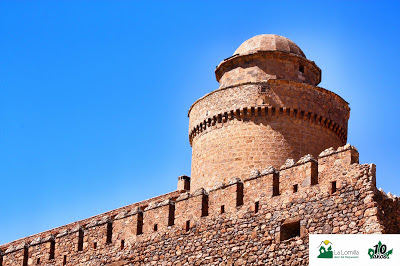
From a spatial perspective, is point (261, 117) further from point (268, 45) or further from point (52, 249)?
point (52, 249)

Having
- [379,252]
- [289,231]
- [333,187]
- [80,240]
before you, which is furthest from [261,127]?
[379,252]

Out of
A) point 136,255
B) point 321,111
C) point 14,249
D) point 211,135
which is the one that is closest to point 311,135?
point 321,111

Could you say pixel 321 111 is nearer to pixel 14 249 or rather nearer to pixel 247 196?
pixel 247 196

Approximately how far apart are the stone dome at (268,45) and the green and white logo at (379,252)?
373 inches

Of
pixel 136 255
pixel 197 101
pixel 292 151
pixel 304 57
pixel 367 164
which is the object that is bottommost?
pixel 136 255

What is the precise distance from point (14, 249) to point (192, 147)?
611 cm

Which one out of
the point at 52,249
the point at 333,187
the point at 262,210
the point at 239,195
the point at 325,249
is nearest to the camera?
the point at 325,249

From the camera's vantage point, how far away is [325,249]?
1661 centimetres

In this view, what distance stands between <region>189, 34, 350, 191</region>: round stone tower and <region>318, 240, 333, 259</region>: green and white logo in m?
5.28

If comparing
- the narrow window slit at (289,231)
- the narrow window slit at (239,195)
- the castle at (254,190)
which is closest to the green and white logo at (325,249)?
the castle at (254,190)

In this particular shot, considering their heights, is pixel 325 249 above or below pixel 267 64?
below

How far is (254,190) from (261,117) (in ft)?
13.4

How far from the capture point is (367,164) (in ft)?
56.2

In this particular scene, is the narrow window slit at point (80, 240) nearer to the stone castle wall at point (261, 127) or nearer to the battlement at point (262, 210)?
the battlement at point (262, 210)
